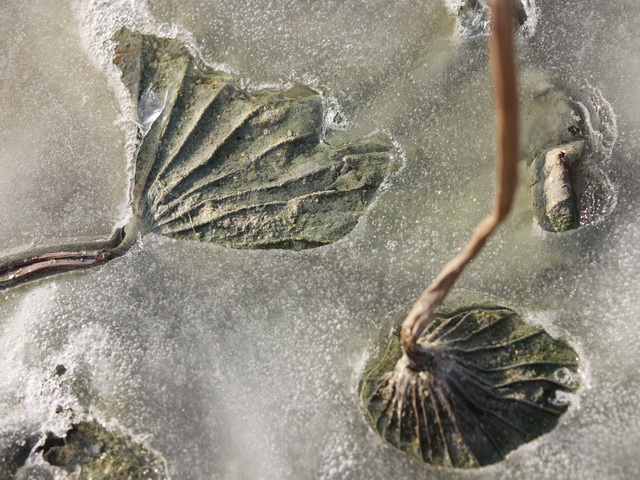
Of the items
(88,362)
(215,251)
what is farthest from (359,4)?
(88,362)

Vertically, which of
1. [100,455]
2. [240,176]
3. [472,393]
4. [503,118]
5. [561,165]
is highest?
[503,118]

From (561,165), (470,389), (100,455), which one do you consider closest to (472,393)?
(470,389)

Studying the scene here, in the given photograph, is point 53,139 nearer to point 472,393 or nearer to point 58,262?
point 58,262

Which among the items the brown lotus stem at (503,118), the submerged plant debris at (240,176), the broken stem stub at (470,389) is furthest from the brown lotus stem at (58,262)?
the brown lotus stem at (503,118)

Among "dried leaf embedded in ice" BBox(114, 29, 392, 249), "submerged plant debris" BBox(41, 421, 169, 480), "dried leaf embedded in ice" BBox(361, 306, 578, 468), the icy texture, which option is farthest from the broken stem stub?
the icy texture

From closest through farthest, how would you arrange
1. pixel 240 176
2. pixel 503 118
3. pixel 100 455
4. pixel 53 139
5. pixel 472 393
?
pixel 503 118, pixel 472 393, pixel 100 455, pixel 240 176, pixel 53 139

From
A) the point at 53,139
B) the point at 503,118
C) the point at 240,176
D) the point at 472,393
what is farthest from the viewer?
the point at 53,139

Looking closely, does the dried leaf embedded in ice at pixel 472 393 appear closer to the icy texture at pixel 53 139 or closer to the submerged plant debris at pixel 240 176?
the submerged plant debris at pixel 240 176
